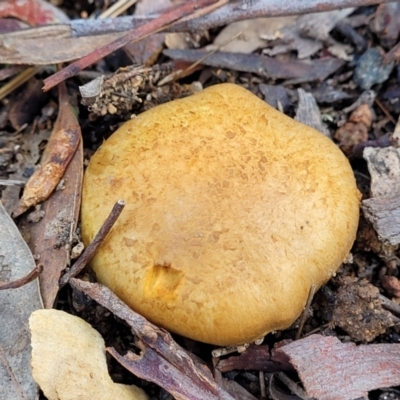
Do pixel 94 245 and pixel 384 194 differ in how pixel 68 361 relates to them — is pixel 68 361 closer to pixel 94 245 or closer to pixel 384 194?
pixel 94 245

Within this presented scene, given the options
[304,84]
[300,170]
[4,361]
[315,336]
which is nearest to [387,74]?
[304,84]

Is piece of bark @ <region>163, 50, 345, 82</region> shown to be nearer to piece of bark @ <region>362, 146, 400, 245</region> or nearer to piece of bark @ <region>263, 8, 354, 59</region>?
piece of bark @ <region>263, 8, 354, 59</region>

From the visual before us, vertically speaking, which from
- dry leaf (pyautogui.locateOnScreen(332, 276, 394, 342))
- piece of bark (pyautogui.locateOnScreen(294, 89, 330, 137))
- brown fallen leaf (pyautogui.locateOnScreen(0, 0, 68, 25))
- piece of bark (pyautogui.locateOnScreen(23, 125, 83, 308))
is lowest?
dry leaf (pyautogui.locateOnScreen(332, 276, 394, 342))

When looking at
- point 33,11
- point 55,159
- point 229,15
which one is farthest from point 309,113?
point 33,11

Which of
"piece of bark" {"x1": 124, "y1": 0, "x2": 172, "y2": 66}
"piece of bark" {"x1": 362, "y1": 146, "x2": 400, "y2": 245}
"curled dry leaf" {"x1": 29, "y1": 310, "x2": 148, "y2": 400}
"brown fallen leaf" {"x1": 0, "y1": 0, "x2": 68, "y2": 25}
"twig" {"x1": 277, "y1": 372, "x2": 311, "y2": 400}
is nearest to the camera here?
"curled dry leaf" {"x1": 29, "y1": 310, "x2": 148, "y2": 400}

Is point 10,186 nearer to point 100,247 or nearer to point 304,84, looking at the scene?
point 100,247

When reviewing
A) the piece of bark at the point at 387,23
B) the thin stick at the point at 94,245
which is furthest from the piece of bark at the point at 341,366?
the piece of bark at the point at 387,23

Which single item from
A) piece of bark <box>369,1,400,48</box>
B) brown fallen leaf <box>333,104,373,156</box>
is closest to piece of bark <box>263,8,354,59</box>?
piece of bark <box>369,1,400,48</box>
